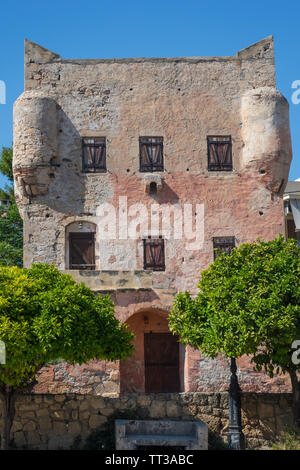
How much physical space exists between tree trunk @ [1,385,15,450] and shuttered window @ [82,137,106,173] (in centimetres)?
1059

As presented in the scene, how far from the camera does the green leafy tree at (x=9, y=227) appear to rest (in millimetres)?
31547

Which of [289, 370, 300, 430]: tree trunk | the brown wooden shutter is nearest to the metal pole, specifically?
[289, 370, 300, 430]: tree trunk

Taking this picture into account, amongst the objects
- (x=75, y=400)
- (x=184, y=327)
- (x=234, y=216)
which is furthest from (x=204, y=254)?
(x=75, y=400)

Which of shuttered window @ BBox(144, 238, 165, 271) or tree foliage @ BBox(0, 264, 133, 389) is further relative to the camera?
shuttered window @ BBox(144, 238, 165, 271)

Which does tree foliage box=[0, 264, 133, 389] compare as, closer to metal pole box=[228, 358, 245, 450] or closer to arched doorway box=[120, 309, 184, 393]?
metal pole box=[228, 358, 245, 450]

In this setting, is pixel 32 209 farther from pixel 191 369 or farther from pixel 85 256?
pixel 191 369

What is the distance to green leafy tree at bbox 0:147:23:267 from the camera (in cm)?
3155

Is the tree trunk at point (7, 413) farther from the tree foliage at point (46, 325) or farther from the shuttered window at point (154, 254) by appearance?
the shuttered window at point (154, 254)

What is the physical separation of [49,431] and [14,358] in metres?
3.55

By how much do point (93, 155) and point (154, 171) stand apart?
2.47 metres

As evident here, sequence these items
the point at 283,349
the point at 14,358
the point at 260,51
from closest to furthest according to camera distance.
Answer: the point at 14,358
the point at 283,349
the point at 260,51

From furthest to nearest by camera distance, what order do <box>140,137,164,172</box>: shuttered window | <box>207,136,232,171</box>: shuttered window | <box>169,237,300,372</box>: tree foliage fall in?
<box>207,136,232,171</box>: shuttered window → <box>140,137,164,172</box>: shuttered window → <box>169,237,300,372</box>: tree foliage

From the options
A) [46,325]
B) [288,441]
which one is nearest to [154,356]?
[288,441]

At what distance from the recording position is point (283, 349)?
709 inches
